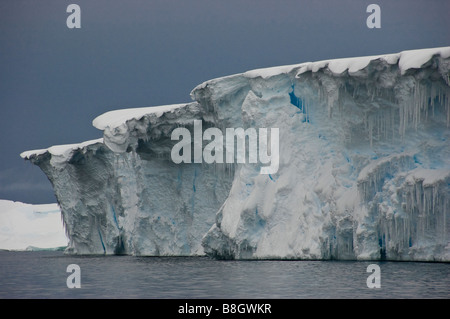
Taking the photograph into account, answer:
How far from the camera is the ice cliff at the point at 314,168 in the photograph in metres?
16.7

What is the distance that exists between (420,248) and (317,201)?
11.8ft

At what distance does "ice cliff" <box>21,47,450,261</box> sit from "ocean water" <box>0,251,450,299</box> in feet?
3.77

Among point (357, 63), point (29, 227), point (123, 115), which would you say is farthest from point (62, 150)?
point (29, 227)

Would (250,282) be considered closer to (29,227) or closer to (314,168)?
(314,168)

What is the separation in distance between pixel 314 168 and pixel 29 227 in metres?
35.3

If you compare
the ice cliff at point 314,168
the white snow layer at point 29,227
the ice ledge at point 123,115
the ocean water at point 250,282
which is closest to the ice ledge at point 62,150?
the ice ledge at point 123,115

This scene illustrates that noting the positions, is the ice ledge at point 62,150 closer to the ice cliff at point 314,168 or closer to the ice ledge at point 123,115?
the ice ledge at point 123,115

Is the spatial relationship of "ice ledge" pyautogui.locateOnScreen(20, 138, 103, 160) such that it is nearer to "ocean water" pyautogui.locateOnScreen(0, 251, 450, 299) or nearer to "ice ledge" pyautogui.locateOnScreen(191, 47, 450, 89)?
"ice ledge" pyautogui.locateOnScreen(191, 47, 450, 89)

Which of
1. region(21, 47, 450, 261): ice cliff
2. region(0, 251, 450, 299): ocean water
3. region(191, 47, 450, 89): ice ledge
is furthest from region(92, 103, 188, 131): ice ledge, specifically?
region(0, 251, 450, 299): ocean water

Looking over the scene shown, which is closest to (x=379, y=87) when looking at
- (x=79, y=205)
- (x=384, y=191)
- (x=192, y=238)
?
(x=384, y=191)

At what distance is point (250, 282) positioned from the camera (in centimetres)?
1329

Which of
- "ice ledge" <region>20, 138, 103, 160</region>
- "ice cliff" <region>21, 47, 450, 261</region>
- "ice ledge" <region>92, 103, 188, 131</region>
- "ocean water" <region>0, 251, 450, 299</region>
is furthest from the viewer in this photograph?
"ice ledge" <region>20, 138, 103, 160</region>

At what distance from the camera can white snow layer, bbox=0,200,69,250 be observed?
4869cm
